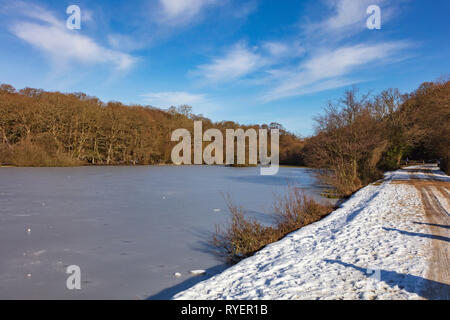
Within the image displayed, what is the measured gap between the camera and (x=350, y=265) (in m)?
4.10

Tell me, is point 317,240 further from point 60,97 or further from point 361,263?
point 60,97

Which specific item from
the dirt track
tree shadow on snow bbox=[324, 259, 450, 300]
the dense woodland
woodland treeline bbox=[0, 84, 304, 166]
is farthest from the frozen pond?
woodland treeline bbox=[0, 84, 304, 166]

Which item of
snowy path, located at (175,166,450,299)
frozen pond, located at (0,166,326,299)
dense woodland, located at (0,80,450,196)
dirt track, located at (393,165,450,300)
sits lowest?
frozen pond, located at (0,166,326,299)

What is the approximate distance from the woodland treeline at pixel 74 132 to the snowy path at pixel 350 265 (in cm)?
3097

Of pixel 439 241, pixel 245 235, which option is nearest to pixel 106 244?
pixel 245 235

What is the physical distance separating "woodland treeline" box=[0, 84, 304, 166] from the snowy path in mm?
30967

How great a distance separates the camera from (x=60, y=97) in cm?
3475

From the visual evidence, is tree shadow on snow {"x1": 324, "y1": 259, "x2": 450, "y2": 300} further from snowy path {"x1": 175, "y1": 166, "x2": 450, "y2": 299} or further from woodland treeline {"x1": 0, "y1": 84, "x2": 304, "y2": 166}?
woodland treeline {"x1": 0, "y1": 84, "x2": 304, "y2": 166}

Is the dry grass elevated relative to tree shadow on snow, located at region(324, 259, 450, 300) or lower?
lower

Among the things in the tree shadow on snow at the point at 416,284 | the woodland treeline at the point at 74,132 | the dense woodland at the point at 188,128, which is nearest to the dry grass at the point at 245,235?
the tree shadow on snow at the point at 416,284

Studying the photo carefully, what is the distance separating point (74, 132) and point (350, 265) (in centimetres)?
3566

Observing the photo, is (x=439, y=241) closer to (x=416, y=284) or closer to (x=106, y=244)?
(x=416, y=284)

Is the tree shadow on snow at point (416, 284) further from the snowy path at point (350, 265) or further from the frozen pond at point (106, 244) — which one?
the frozen pond at point (106, 244)

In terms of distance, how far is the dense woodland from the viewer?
14.3 metres
